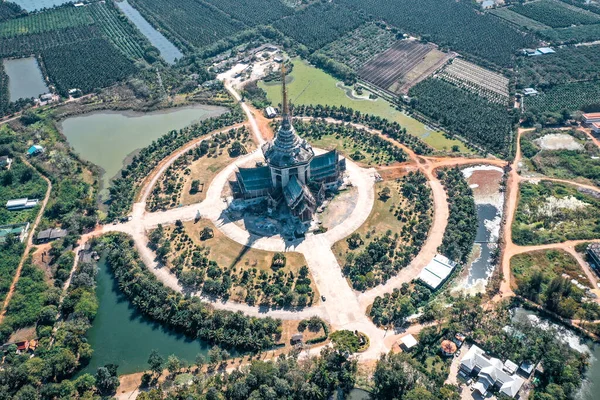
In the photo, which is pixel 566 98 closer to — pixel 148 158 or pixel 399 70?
pixel 399 70

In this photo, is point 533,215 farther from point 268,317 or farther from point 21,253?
point 21,253

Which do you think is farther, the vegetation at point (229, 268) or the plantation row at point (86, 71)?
the plantation row at point (86, 71)

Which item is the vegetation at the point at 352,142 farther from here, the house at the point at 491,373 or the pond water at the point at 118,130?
the house at the point at 491,373

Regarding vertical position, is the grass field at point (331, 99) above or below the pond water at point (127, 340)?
above

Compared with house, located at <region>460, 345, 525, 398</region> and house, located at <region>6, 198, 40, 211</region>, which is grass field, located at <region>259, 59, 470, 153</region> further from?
house, located at <region>6, 198, 40, 211</region>

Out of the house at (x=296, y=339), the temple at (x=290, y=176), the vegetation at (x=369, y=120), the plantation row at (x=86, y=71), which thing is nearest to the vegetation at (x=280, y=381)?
the house at (x=296, y=339)

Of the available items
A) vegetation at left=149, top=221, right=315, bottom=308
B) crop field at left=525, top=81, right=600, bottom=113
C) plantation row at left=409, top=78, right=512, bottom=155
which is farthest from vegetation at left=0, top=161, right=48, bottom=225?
crop field at left=525, top=81, right=600, bottom=113

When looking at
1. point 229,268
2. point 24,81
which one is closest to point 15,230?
point 229,268
